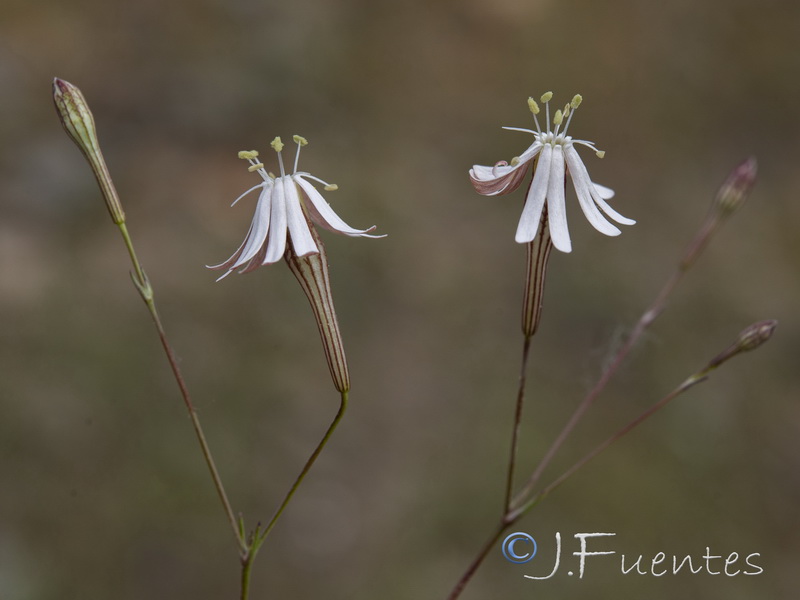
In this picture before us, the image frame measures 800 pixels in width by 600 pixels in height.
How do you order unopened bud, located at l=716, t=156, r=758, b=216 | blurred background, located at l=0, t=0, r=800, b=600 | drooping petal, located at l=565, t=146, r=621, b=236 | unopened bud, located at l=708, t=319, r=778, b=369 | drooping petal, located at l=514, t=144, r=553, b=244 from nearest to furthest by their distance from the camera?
drooping petal, located at l=514, t=144, r=553, b=244
drooping petal, located at l=565, t=146, r=621, b=236
unopened bud, located at l=708, t=319, r=778, b=369
unopened bud, located at l=716, t=156, r=758, b=216
blurred background, located at l=0, t=0, r=800, b=600

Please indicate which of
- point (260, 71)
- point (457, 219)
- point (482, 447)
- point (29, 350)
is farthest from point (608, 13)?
point (29, 350)

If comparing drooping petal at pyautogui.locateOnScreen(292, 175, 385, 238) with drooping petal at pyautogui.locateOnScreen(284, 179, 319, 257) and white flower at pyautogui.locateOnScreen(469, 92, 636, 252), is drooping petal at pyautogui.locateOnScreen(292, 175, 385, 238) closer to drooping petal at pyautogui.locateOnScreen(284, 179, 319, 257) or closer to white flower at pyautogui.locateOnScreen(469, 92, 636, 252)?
drooping petal at pyautogui.locateOnScreen(284, 179, 319, 257)

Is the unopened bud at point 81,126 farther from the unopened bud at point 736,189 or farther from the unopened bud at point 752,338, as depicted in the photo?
the unopened bud at point 736,189

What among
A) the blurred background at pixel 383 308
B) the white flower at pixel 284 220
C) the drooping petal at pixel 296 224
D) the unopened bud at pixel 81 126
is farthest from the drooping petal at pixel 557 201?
the blurred background at pixel 383 308

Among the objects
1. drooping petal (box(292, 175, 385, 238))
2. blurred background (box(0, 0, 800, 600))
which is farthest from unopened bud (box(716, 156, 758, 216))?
blurred background (box(0, 0, 800, 600))

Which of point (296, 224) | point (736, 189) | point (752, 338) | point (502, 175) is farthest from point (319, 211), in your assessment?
point (736, 189)

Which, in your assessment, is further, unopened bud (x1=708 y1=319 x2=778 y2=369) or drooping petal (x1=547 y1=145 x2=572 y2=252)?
unopened bud (x1=708 y1=319 x2=778 y2=369)

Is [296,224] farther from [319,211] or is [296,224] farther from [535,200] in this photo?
[535,200]

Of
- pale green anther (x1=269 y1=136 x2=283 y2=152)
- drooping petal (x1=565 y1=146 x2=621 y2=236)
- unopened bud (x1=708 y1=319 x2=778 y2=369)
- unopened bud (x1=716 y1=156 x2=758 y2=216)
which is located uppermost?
unopened bud (x1=716 y1=156 x2=758 y2=216)
